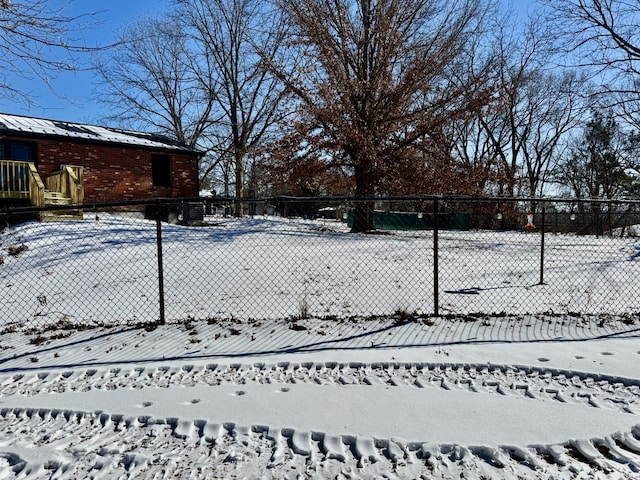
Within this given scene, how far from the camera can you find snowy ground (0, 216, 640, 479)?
6.75ft

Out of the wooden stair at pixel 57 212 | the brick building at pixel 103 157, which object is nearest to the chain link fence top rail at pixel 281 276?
the wooden stair at pixel 57 212

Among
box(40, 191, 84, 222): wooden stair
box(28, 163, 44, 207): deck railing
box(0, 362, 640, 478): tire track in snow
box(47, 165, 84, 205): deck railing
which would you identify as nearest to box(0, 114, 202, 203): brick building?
box(47, 165, 84, 205): deck railing

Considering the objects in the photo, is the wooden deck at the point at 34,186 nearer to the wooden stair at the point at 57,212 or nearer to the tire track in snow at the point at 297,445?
the wooden stair at the point at 57,212

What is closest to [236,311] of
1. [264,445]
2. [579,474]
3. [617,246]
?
[264,445]

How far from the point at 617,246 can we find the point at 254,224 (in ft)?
37.1

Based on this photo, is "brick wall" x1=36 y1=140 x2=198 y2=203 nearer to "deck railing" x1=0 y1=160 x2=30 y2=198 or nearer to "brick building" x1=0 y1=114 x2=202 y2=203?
"brick building" x1=0 y1=114 x2=202 y2=203

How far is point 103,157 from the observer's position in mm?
15070

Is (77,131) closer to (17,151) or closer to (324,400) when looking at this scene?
(17,151)

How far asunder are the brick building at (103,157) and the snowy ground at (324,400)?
11.2 meters

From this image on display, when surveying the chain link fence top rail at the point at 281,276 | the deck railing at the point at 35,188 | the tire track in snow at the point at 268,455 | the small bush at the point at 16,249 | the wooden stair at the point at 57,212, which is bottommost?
the tire track in snow at the point at 268,455

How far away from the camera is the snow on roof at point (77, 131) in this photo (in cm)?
1325

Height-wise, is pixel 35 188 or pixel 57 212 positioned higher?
pixel 35 188

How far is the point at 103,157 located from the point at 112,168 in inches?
19.5

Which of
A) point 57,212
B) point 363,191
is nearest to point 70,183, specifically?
point 57,212
